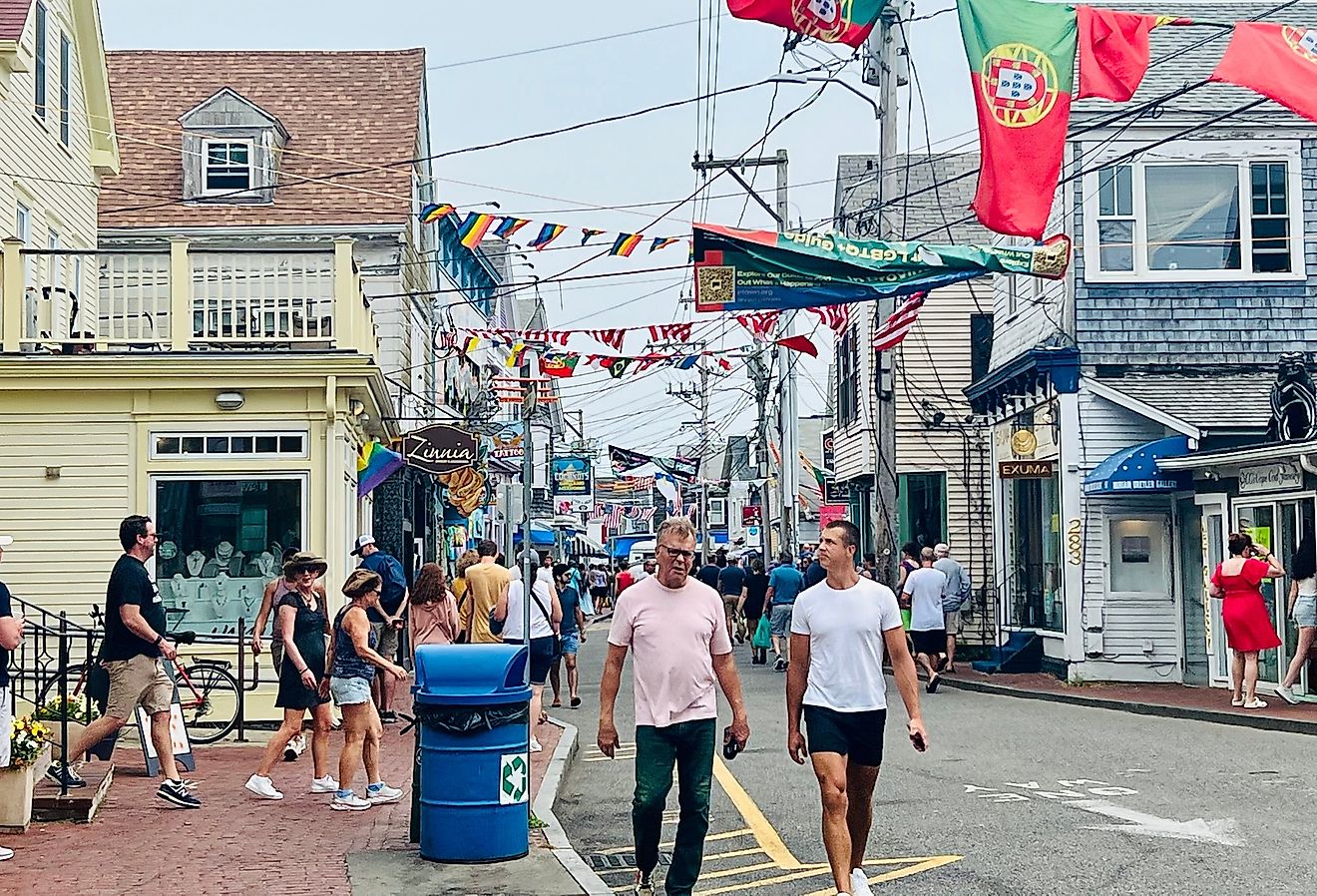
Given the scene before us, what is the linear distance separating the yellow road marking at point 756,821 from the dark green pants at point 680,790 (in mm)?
1261

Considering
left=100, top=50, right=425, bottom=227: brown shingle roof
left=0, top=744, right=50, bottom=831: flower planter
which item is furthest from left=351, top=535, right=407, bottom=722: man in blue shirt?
left=100, top=50, right=425, bottom=227: brown shingle roof

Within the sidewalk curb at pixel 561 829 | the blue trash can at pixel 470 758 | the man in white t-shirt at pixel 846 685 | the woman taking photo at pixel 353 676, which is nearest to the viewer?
the man in white t-shirt at pixel 846 685

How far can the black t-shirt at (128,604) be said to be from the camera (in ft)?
34.7

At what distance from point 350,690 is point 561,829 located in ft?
5.66

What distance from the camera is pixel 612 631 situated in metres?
8.30

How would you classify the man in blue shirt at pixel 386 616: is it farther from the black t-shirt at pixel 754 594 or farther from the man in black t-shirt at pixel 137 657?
the black t-shirt at pixel 754 594

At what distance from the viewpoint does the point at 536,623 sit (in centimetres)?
1628

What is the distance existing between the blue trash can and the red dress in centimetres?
1034

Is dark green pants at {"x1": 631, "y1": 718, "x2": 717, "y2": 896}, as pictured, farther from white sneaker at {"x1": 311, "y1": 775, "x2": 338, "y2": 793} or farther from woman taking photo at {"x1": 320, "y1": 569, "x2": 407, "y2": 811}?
white sneaker at {"x1": 311, "y1": 775, "x2": 338, "y2": 793}

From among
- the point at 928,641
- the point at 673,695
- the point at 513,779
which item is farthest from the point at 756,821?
the point at 928,641

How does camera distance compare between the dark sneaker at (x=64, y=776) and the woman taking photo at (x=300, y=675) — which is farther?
the woman taking photo at (x=300, y=675)

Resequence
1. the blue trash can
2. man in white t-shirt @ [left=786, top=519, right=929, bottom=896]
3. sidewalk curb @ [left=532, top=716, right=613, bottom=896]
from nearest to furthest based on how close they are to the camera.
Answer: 1. man in white t-shirt @ [left=786, top=519, right=929, bottom=896]
2. sidewalk curb @ [left=532, top=716, right=613, bottom=896]
3. the blue trash can

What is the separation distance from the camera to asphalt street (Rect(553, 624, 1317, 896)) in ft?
28.5

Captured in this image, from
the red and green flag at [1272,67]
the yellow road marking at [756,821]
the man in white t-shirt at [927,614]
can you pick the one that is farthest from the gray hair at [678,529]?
the man in white t-shirt at [927,614]
